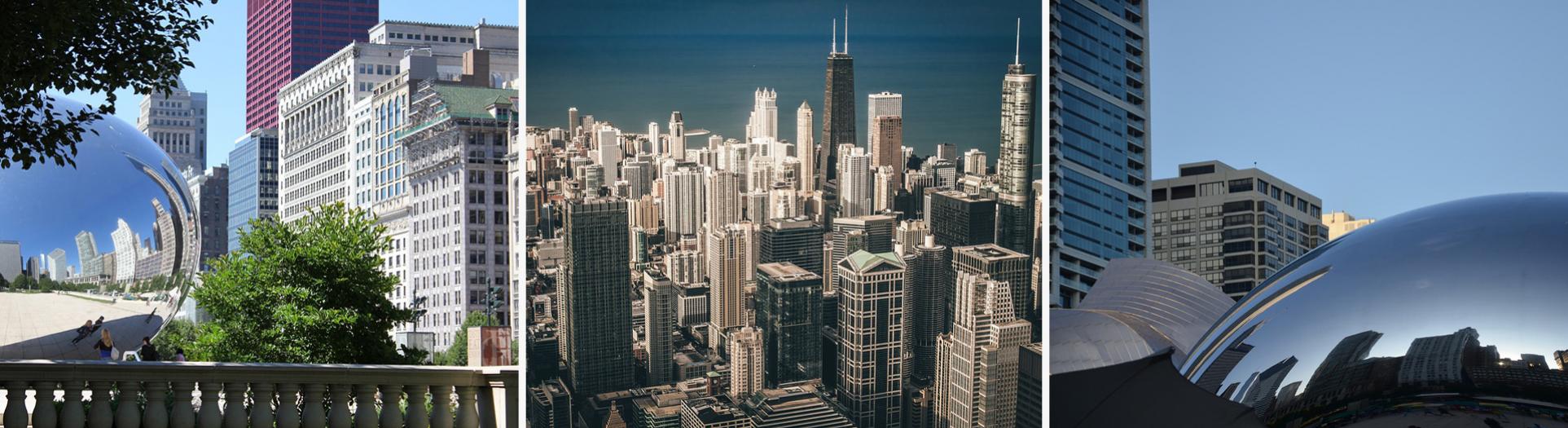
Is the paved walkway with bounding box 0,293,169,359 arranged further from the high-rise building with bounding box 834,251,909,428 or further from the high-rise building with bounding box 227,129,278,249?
the high-rise building with bounding box 227,129,278,249

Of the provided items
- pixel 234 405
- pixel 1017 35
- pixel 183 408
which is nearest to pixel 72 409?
pixel 183 408

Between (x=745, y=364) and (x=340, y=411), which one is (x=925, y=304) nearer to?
(x=745, y=364)

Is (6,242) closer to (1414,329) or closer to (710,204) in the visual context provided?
(710,204)

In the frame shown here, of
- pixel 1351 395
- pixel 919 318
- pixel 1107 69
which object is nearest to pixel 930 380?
pixel 919 318

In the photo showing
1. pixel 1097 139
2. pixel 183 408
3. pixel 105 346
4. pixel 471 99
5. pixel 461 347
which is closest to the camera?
pixel 183 408

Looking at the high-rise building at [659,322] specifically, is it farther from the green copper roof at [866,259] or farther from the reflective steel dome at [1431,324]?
the reflective steel dome at [1431,324]

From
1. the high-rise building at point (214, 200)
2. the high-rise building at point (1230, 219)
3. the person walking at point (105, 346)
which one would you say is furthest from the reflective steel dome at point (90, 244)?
the high-rise building at point (214, 200)
